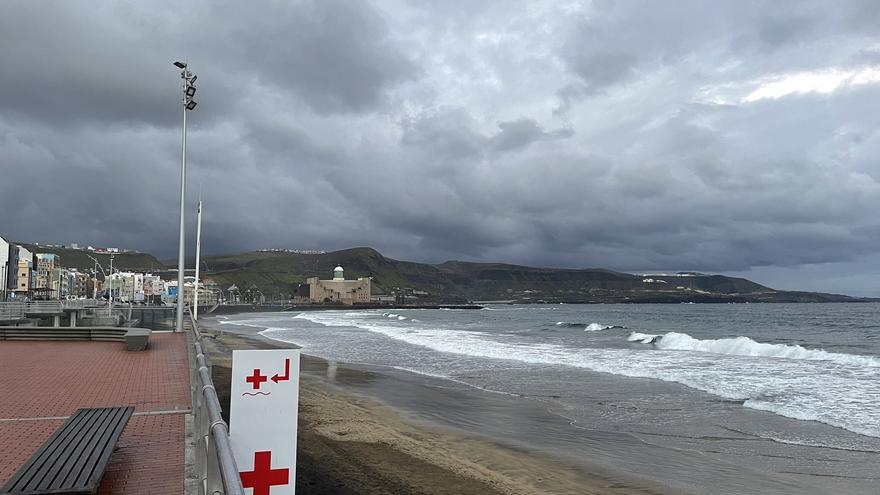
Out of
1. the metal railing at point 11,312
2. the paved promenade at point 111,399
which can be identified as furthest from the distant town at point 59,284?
the paved promenade at point 111,399

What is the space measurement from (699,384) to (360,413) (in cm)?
1192

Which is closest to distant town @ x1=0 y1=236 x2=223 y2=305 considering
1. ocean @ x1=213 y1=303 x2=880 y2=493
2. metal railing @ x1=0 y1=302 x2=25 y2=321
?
metal railing @ x1=0 y1=302 x2=25 y2=321

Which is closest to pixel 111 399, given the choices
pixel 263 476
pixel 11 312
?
pixel 263 476

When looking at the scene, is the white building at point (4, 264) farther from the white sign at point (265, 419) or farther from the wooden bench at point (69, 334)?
the white sign at point (265, 419)

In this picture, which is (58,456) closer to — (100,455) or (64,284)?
(100,455)

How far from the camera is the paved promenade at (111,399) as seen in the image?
5910 mm

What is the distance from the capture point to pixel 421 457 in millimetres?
9898

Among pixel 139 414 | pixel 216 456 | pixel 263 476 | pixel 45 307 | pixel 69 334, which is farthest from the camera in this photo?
pixel 45 307

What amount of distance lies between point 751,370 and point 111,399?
22221 mm

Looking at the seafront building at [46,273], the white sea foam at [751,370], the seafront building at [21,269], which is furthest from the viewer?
the seafront building at [46,273]

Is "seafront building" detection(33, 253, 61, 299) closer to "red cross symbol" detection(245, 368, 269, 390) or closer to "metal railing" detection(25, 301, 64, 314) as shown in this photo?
"metal railing" detection(25, 301, 64, 314)

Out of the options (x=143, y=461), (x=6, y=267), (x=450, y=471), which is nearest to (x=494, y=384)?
(x=450, y=471)

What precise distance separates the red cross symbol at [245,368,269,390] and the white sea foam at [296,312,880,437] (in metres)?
13.8

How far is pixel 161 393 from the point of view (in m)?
9.97
